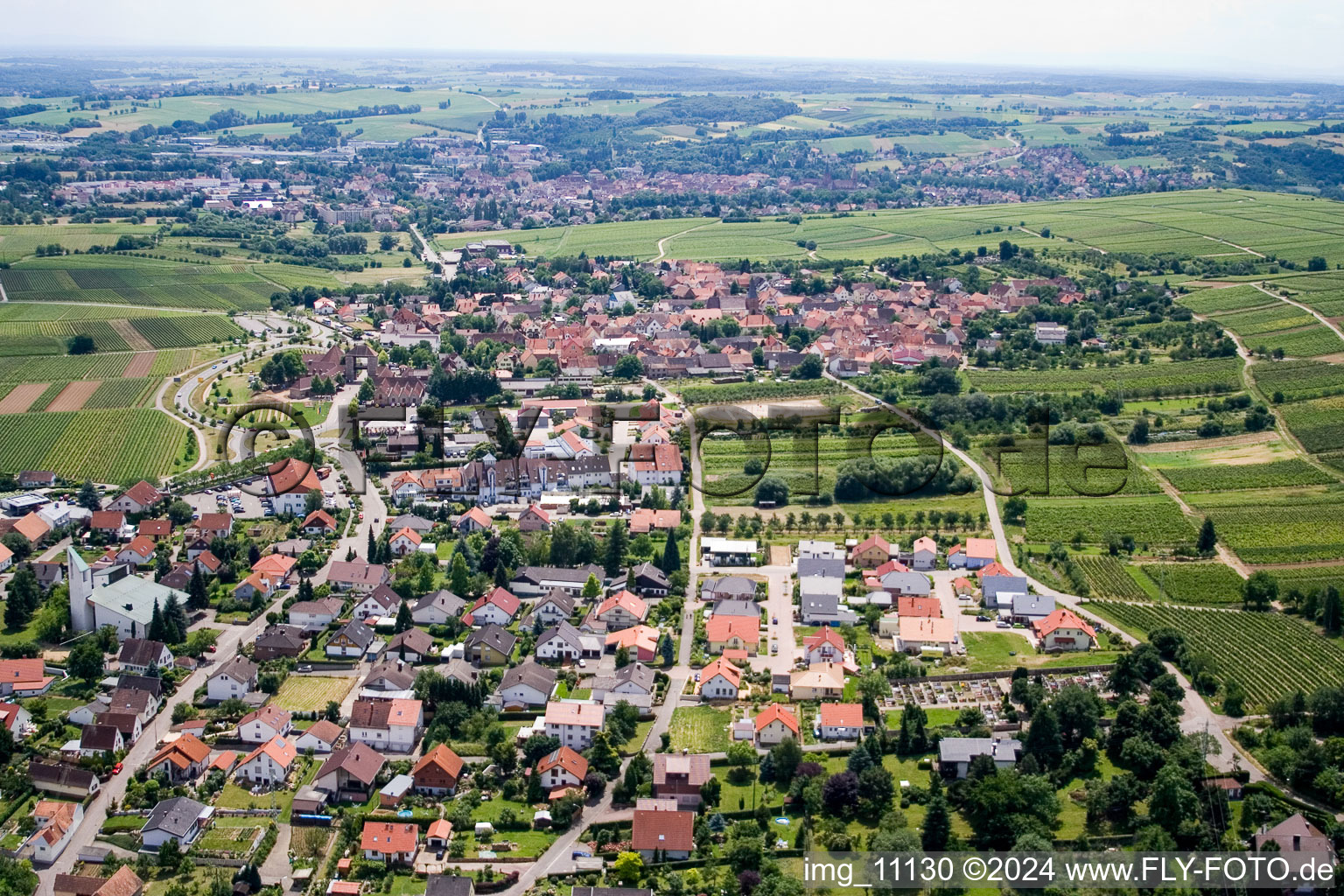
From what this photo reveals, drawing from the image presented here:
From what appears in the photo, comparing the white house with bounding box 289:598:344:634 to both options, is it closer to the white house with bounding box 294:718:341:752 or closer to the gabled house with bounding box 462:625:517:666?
the gabled house with bounding box 462:625:517:666

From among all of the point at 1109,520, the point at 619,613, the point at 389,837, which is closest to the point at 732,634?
the point at 619,613

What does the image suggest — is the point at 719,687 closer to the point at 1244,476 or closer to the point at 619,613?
the point at 619,613

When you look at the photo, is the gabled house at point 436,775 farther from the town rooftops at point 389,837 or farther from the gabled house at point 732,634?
the gabled house at point 732,634

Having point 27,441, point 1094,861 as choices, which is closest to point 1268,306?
point 1094,861

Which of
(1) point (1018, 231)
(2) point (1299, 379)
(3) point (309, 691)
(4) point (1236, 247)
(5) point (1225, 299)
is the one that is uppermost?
(4) point (1236, 247)

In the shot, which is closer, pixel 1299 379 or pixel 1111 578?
pixel 1111 578

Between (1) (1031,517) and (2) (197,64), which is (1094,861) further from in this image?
(2) (197,64)

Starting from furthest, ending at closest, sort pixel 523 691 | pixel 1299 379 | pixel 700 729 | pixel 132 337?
pixel 132 337, pixel 1299 379, pixel 523 691, pixel 700 729
